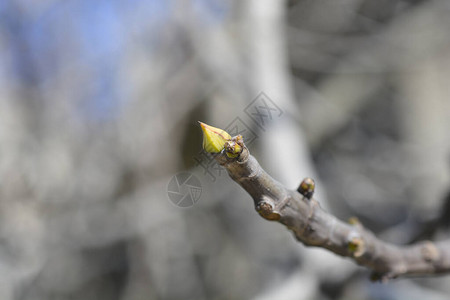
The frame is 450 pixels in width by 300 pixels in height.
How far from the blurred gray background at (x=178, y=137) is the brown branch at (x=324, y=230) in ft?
3.75

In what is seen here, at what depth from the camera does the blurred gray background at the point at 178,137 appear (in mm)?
2045

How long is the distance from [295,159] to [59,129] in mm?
1661

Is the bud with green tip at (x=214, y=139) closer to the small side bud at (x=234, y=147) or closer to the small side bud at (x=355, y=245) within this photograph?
the small side bud at (x=234, y=147)

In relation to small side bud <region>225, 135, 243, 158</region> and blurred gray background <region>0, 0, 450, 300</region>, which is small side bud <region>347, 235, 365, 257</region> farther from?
blurred gray background <region>0, 0, 450, 300</region>

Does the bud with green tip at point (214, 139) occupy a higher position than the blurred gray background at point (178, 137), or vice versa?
the blurred gray background at point (178, 137)

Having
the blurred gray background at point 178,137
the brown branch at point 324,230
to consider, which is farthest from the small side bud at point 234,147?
the blurred gray background at point 178,137

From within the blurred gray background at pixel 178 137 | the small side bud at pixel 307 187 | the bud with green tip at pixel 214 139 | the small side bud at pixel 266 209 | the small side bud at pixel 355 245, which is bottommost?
the bud with green tip at pixel 214 139

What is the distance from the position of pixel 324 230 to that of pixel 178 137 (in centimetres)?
193

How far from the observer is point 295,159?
1.23 m

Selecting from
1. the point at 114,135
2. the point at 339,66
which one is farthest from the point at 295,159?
the point at 339,66

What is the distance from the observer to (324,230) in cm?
48

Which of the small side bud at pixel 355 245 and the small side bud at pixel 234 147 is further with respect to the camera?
the small side bud at pixel 355 245

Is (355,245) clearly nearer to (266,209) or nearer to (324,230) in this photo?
(324,230)

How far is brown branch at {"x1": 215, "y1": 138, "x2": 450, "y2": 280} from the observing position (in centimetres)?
37
